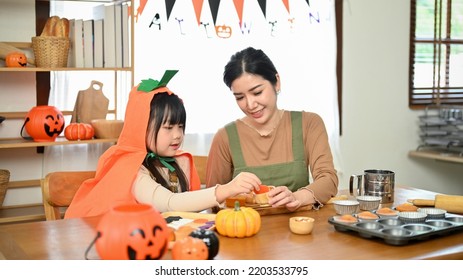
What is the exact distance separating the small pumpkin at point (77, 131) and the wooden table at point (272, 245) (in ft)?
5.96

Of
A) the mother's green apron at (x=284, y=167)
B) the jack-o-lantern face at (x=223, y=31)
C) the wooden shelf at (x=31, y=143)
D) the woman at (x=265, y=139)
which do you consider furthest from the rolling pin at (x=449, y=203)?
the jack-o-lantern face at (x=223, y=31)

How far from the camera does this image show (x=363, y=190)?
2402 millimetres

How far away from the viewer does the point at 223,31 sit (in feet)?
14.5

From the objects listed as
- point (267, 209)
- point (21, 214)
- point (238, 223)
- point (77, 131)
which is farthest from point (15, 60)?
point (238, 223)

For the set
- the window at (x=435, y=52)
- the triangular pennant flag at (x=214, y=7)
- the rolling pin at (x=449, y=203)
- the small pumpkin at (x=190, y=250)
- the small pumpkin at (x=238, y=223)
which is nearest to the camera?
the small pumpkin at (x=190, y=250)

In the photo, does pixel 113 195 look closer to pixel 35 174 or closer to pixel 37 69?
pixel 37 69

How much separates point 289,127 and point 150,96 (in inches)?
25.5

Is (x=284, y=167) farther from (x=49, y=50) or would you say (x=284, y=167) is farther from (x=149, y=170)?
(x=49, y=50)

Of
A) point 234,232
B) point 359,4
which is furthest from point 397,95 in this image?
point 234,232

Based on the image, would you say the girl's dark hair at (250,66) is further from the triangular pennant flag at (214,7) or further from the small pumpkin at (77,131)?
the triangular pennant flag at (214,7)

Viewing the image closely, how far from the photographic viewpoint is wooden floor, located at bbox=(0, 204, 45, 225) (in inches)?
147

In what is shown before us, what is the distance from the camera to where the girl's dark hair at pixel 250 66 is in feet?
8.20

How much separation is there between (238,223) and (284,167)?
797 mm

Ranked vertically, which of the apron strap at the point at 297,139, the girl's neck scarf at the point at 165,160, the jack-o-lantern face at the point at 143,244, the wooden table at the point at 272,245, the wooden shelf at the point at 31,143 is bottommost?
the wooden table at the point at 272,245
